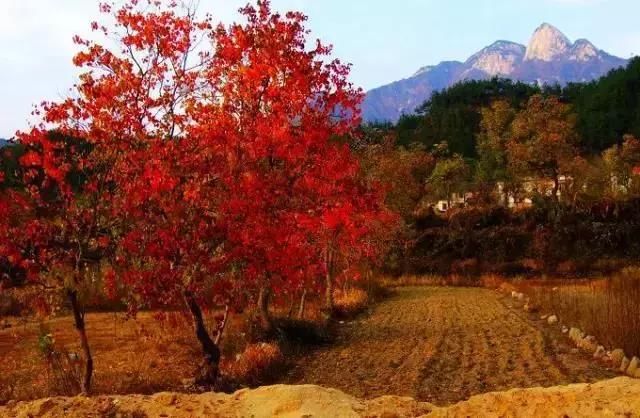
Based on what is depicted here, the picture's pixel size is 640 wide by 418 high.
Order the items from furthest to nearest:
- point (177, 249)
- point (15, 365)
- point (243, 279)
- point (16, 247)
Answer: point (15, 365) < point (243, 279) < point (177, 249) < point (16, 247)

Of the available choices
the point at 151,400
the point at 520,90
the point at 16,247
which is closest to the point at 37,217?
the point at 16,247

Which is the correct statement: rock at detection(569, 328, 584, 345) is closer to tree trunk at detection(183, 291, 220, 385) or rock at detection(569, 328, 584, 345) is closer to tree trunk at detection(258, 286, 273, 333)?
tree trunk at detection(258, 286, 273, 333)

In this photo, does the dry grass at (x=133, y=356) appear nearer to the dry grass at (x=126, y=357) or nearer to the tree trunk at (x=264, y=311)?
the dry grass at (x=126, y=357)

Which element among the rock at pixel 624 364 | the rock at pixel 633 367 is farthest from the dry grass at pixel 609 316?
the rock at pixel 633 367

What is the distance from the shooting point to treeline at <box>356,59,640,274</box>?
3384 centimetres

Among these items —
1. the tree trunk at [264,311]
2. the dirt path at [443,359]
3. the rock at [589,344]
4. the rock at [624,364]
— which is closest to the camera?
the dirt path at [443,359]

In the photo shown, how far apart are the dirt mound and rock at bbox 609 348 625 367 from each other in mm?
6801

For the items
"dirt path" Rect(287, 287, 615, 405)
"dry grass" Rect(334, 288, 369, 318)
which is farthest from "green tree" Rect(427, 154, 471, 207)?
"dirt path" Rect(287, 287, 615, 405)

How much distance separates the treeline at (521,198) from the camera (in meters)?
33.8

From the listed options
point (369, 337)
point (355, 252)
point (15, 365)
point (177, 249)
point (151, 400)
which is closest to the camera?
point (151, 400)

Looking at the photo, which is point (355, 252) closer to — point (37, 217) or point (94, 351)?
point (94, 351)

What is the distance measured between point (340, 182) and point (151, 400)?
25.4ft

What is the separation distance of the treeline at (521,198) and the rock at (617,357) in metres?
13.5

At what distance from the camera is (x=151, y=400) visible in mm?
4430
